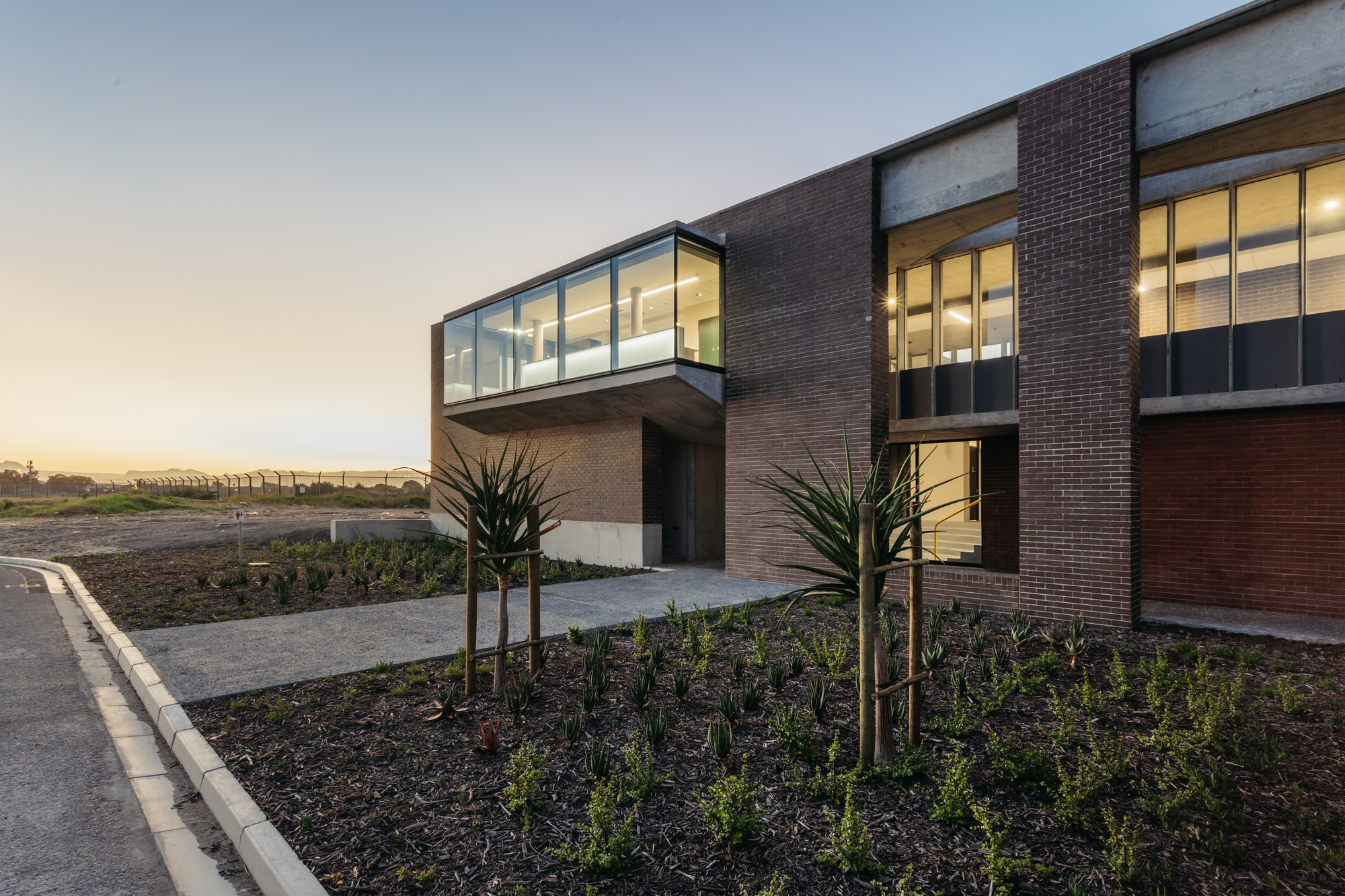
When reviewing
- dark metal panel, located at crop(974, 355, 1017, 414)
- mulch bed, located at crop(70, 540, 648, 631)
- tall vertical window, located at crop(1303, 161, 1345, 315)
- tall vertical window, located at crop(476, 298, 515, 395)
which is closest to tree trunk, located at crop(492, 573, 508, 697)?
mulch bed, located at crop(70, 540, 648, 631)

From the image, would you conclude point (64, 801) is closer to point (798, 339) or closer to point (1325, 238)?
point (798, 339)

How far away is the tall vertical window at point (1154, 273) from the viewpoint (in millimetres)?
11125

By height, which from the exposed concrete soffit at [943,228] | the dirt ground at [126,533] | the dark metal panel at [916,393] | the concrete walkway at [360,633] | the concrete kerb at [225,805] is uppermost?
the exposed concrete soffit at [943,228]

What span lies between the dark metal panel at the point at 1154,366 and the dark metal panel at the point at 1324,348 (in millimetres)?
1706

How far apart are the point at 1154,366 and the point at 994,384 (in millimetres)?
2498

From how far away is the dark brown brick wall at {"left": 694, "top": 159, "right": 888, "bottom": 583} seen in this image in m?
12.2

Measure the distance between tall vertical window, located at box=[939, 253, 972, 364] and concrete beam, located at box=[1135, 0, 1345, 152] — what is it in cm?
420

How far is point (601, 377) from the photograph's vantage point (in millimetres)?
15555

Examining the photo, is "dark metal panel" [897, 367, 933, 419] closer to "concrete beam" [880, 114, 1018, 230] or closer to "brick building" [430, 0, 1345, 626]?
"brick building" [430, 0, 1345, 626]

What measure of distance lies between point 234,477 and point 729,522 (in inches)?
2599

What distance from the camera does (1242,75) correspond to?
28.2ft

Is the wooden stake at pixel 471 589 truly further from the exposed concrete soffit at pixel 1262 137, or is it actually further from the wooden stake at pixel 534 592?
the exposed concrete soffit at pixel 1262 137

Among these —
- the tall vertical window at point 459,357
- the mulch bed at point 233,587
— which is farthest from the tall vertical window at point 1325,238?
the tall vertical window at point 459,357

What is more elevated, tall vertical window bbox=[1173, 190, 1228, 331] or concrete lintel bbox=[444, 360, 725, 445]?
tall vertical window bbox=[1173, 190, 1228, 331]
